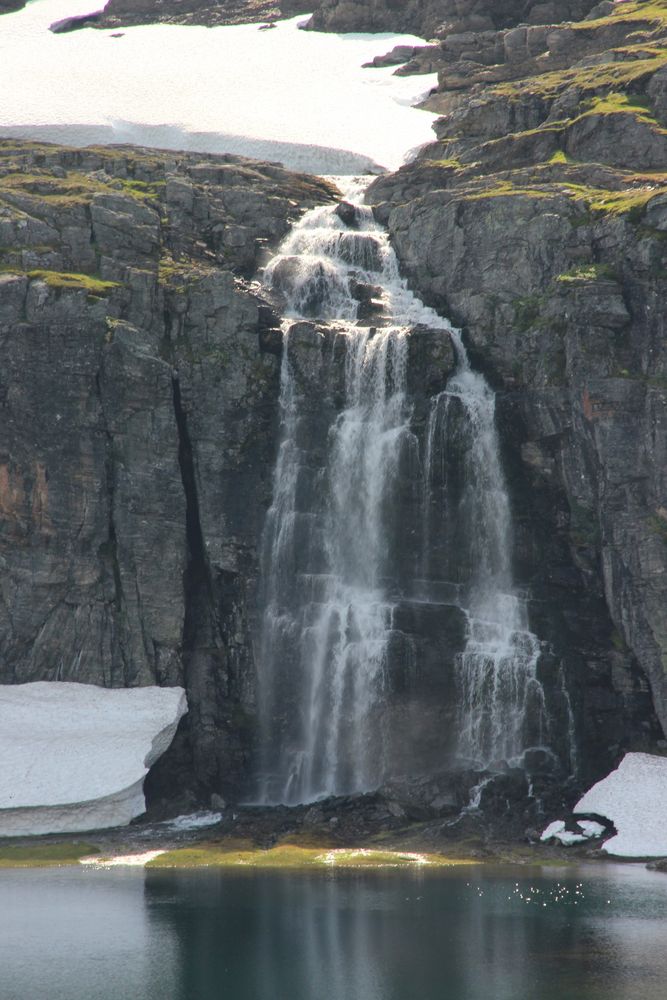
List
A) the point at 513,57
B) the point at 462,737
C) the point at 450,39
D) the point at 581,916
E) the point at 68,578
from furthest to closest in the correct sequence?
the point at 450,39, the point at 513,57, the point at 68,578, the point at 462,737, the point at 581,916

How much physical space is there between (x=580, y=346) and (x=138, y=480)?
29.8m

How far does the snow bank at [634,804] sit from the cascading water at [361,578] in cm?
582

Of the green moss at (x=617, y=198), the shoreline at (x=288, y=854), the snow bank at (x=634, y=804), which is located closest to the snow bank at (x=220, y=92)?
the green moss at (x=617, y=198)

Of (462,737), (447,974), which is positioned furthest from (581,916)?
(462,737)

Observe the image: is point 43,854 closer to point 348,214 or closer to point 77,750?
point 77,750

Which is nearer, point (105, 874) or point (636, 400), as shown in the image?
point (105, 874)

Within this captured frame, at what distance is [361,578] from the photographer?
81.7 m

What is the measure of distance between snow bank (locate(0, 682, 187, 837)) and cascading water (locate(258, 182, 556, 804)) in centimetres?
751

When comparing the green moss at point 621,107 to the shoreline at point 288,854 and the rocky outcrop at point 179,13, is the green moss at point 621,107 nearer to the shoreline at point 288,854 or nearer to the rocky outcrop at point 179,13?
the shoreline at point 288,854

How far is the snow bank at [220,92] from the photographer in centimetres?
13612

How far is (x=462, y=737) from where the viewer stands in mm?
76438

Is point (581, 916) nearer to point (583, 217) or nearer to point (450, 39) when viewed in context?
point (583, 217)

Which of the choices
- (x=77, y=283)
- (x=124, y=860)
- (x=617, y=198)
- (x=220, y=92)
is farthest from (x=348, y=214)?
(x=220, y=92)

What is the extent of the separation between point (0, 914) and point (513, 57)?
108986 millimetres
